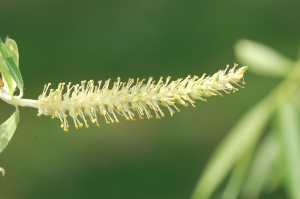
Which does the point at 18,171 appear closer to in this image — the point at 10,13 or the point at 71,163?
the point at 71,163

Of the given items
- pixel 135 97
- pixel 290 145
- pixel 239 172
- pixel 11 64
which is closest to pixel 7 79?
pixel 11 64

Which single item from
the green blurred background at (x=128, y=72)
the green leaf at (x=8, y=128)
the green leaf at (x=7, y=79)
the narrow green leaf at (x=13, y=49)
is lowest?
the green leaf at (x=8, y=128)

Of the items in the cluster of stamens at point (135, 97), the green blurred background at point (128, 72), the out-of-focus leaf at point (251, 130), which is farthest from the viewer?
the green blurred background at point (128, 72)

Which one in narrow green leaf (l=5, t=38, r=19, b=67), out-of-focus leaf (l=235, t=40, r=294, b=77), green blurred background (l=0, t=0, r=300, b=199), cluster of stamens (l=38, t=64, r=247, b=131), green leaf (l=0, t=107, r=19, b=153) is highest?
green blurred background (l=0, t=0, r=300, b=199)

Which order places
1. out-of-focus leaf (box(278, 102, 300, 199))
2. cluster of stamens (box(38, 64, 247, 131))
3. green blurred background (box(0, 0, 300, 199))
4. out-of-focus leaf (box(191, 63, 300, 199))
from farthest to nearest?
green blurred background (box(0, 0, 300, 199)) < out-of-focus leaf (box(191, 63, 300, 199)) < out-of-focus leaf (box(278, 102, 300, 199)) < cluster of stamens (box(38, 64, 247, 131))

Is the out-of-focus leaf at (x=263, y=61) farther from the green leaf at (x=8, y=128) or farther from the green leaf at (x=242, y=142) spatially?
the green leaf at (x=8, y=128)

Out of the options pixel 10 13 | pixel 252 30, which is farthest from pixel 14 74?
pixel 252 30

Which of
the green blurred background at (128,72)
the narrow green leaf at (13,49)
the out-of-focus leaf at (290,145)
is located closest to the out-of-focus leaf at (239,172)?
the out-of-focus leaf at (290,145)

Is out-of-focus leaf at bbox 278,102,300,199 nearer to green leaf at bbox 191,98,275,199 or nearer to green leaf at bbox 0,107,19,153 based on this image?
green leaf at bbox 191,98,275,199

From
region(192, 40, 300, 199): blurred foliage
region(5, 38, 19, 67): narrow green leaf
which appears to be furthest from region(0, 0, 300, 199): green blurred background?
region(5, 38, 19, 67): narrow green leaf
